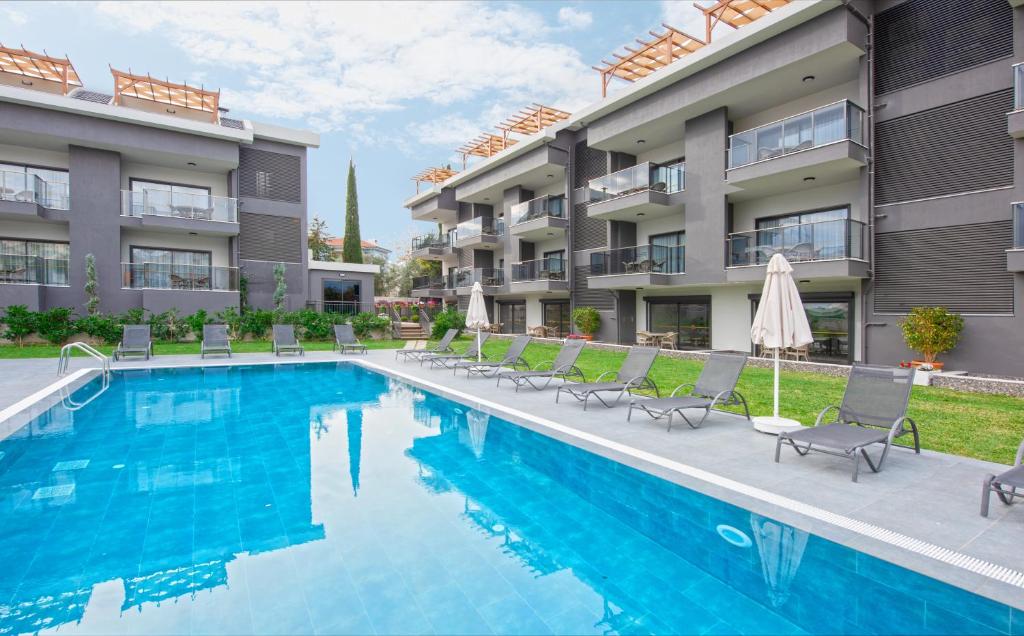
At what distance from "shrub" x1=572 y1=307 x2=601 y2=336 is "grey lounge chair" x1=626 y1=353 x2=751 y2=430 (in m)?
13.3

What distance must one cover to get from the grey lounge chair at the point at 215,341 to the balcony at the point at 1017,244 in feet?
68.1

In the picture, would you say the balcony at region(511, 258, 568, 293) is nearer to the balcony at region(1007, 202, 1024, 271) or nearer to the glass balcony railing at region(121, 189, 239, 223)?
the glass balcony railing at region(121, 189, 239, 223)

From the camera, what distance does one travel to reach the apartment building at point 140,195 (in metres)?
18.9

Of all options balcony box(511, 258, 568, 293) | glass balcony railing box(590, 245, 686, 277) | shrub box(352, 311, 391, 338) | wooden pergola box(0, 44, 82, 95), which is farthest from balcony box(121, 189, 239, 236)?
glass balcony railing box(590, 245, 686, 277)

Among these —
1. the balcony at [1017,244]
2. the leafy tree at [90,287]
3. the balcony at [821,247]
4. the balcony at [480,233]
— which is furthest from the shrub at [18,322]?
the balcony at [1017,244]

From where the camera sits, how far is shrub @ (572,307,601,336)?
21328 millimetres

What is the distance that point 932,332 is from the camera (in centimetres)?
1183

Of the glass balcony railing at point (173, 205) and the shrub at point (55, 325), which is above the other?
the glass balcony railing at point (173, 205)

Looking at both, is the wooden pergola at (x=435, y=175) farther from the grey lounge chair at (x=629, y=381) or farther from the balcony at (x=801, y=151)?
the grey lounge chair at (x=629, y=381)

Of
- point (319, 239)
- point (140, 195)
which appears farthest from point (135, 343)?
point (319, 239)

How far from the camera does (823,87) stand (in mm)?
14758

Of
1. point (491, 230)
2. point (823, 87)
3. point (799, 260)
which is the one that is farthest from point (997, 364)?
point (491, 230)

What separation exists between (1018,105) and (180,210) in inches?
1071

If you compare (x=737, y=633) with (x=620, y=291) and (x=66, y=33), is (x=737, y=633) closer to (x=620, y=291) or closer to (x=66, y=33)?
→ (x=620, y=291)
